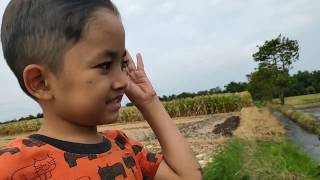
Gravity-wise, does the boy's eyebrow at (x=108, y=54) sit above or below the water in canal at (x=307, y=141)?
above

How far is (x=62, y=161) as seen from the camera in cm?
138

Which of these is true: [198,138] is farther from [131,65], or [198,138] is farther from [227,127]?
[131,65]

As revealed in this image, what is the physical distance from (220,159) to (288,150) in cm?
261

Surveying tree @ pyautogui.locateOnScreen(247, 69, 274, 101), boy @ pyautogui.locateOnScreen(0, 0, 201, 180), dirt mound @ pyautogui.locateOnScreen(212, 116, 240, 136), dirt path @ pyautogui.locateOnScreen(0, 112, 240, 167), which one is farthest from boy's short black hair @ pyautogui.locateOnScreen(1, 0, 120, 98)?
tree @ pyautogui.locateOnScreen(247, 69, 274, 101)

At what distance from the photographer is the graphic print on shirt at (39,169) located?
1.32 m

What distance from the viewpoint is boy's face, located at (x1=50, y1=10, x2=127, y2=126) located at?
1.41 metres

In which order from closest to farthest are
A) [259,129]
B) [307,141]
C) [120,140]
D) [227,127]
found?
[120,140], [307,141], [259,129], [227,127]

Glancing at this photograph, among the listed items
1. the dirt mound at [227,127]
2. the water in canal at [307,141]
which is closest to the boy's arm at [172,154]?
the water in canal at [307,141]

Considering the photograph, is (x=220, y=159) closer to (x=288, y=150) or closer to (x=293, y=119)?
(x=288, y=150)

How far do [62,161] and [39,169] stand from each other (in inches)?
2.4

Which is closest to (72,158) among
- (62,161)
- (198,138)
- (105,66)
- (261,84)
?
(62,161)

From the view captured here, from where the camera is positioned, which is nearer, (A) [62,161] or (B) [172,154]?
(A) [62,161]

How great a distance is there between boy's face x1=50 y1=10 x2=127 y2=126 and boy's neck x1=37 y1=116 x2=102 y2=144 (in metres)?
0.02

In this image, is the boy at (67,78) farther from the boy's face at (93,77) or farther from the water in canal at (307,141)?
the water in canal at (307,141)
